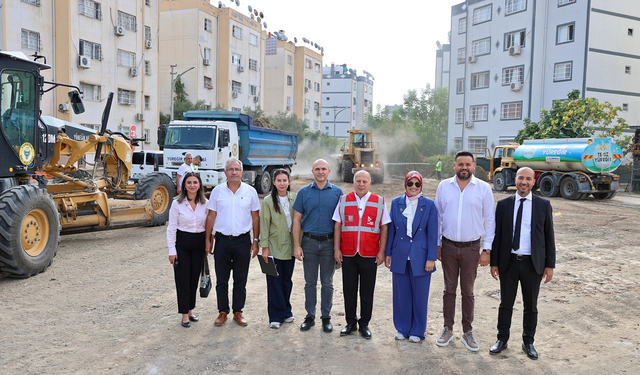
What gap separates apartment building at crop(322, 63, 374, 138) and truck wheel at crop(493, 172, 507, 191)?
185 ft

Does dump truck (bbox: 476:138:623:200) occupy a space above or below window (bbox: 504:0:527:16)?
below

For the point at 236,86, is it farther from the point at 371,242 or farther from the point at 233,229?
the point at 371,242

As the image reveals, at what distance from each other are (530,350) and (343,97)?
3201 inches

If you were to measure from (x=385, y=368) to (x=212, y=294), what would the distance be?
2.90 meters

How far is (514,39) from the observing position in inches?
1391

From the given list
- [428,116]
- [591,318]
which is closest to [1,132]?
[591,318]

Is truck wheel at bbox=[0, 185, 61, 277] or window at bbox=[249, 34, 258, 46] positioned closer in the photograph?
truck wheel at bbox=[0, 185, 61, 277]

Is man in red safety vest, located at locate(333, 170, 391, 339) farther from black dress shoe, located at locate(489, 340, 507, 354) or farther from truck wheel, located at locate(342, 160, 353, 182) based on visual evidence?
truck wheel, located at locate(342, 160, 353, 182)

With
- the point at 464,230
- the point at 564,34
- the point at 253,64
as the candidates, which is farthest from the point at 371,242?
the point at 253,64

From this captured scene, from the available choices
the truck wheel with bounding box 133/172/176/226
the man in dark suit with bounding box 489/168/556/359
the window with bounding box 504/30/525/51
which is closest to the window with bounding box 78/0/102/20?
the truck wheel with bounding box 133/172/176/226

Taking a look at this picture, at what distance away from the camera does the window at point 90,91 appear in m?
28.3

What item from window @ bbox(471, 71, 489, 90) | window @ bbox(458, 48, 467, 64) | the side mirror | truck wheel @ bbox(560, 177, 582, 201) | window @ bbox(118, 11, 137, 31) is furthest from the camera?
window @ bbox(458, 48, 467, 64)

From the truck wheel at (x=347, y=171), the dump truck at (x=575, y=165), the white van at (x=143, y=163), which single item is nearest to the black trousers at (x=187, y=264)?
the white van at (x=143, y=163)

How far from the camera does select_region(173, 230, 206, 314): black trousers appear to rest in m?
5.28
